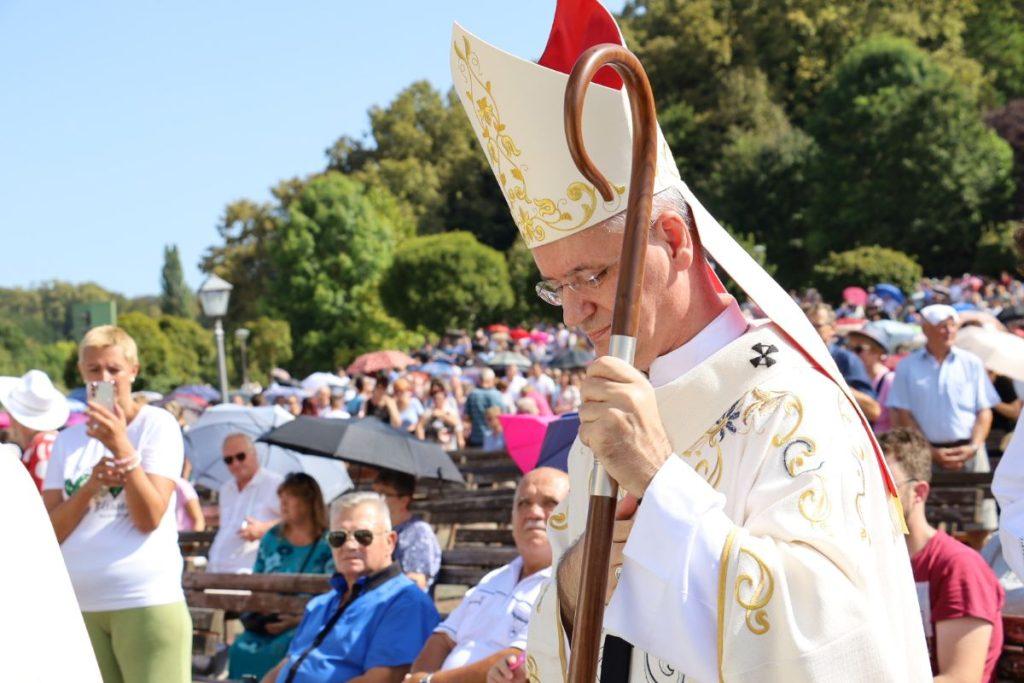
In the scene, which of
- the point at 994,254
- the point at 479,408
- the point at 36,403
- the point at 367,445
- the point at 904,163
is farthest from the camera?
the point at 904,163

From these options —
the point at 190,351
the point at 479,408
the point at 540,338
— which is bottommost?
the point at 479,408

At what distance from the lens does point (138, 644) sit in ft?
16.7

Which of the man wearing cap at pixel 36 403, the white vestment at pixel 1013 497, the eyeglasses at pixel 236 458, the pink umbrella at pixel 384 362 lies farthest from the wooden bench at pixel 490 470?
the pink umbrella at pixel 384 362

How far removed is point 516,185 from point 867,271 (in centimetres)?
4333

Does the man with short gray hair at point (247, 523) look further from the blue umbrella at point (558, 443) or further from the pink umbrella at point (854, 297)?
the pink umbrella at point (854, 297)

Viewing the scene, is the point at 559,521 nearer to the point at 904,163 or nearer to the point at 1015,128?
the point at 904,163

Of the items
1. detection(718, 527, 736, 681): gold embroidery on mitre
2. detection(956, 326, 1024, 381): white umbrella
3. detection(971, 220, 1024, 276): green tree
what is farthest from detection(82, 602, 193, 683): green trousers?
detection(971, 220, 1024, 276): green tree

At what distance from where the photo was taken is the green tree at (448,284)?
53.1m

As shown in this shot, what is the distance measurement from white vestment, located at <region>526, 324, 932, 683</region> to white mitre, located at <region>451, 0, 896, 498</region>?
205mm

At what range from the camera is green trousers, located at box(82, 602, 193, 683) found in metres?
5.08

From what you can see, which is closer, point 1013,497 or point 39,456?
point 1013,497

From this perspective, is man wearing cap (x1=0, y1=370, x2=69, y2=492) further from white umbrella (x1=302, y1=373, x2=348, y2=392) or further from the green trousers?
white umbrella (x1=302, y1=373, x2=348, y2=392)

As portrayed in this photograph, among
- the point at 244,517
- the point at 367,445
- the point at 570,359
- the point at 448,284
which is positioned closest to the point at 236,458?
the point at 244,517

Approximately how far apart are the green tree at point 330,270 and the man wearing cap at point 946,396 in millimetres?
50142
